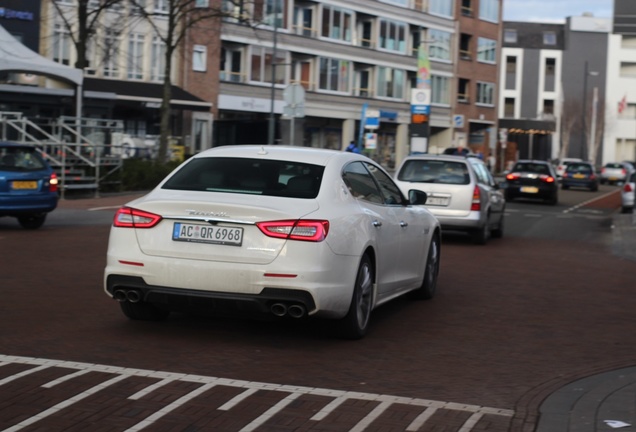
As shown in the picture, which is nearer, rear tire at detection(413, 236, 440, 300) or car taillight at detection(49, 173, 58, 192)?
rear tire at detection(413, 236, 440, 300)

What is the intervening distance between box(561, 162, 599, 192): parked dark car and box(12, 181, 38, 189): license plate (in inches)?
1689

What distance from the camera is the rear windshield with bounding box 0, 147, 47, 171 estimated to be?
18000 mm

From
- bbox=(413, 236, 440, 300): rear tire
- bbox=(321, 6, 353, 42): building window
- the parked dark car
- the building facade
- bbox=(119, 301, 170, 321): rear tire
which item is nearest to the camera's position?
bbox=(119, 301, 170, 321): rear tire

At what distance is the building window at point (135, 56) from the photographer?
50.8 m

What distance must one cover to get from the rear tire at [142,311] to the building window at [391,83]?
5986 centimetres

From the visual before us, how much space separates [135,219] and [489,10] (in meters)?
75.0

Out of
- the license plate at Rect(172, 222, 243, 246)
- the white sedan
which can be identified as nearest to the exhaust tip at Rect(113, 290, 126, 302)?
the white sedan

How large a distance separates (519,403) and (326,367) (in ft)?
4.79

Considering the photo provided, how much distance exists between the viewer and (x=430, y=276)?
37.0ft

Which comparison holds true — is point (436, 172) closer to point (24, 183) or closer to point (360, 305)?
point (24, 183)

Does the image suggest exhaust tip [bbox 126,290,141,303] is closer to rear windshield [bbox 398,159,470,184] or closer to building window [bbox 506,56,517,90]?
rear windshield [bbox 398,159,470,184]

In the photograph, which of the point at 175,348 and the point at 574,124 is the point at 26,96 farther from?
the point at 574,124

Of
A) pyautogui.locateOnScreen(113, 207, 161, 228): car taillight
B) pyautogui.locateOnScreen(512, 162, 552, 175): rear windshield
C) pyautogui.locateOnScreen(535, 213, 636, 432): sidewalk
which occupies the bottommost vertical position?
pyautogui.locateOnScreen(535, 213, 636, 432): sidewalk

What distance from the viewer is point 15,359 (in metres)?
7.23
